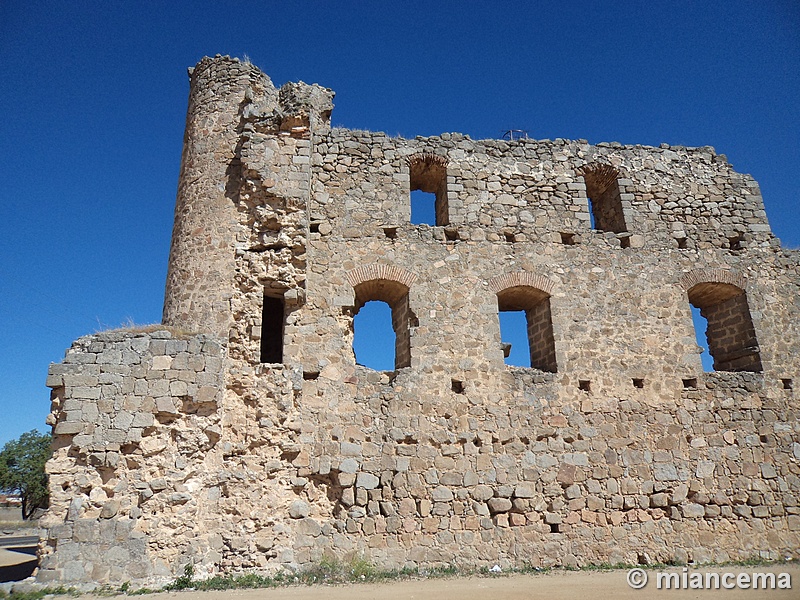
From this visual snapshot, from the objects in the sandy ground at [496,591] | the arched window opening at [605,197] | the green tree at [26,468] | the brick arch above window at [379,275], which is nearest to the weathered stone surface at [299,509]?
the sandy ground at [496,591]

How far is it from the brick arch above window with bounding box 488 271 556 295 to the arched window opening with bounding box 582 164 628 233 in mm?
2166

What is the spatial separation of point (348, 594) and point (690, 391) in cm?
669

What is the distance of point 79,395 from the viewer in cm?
741

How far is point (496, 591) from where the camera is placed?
680 centimetres

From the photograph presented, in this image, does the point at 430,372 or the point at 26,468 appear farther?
the point at 26,468

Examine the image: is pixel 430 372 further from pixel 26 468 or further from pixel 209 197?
pixel 26 468

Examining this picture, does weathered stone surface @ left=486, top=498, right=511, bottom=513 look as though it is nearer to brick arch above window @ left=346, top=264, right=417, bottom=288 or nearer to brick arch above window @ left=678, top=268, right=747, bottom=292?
brick arch above window @ left=346, top=264, right=417, bottom=288

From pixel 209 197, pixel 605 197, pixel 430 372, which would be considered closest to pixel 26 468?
pixel 209 197

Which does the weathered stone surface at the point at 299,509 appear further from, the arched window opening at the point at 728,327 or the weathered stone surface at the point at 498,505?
the arched window opening at the point at 728,327

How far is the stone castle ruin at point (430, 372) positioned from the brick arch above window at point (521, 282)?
0.04 m

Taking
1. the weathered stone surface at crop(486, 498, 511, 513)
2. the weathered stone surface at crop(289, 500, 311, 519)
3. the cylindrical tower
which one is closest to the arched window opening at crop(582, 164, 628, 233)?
the weathered stone surface at crop(486, 498, 511, 513)

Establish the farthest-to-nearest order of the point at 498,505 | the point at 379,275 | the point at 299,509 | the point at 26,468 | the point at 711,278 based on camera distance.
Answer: the point at 26,468, the point at 711,278, the point at 379,275, the point at 498,505, the point at 299,509

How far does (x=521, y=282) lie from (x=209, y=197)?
18.9 feet

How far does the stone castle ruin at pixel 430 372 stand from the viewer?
24.9 ft
